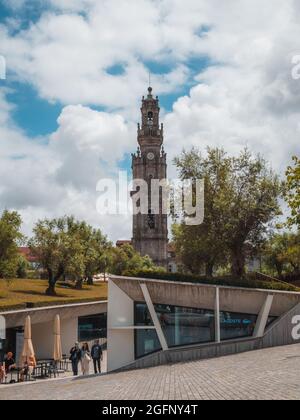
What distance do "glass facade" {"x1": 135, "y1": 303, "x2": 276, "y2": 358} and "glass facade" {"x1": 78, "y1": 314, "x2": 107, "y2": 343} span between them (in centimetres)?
1808

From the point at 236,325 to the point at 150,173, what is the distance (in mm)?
98926

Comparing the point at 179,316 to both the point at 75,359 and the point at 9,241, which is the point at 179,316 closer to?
the point at 75,359

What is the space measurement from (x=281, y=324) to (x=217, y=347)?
374cm

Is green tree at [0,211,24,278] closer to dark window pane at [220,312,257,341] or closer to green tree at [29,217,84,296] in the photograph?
green tree at [29,217,84,296]

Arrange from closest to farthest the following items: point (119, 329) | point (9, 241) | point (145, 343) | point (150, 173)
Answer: point (145, 343)
point (119, 329)
point (9, 241)
point (150, 173)

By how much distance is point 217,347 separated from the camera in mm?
25406

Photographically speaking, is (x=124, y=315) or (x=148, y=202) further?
(x=148, y=202)

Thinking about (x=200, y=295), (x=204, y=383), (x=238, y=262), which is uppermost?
A: (x=238, y=262)

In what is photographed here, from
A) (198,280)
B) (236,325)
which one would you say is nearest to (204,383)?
(236,325)

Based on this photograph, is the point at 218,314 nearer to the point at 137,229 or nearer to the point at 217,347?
the point at 217,347

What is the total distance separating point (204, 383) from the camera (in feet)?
54.3

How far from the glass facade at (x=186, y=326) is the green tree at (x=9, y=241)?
62.8ft

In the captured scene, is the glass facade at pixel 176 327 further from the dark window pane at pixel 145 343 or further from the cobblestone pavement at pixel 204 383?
the cobblestone pavement at pixel 204 383
